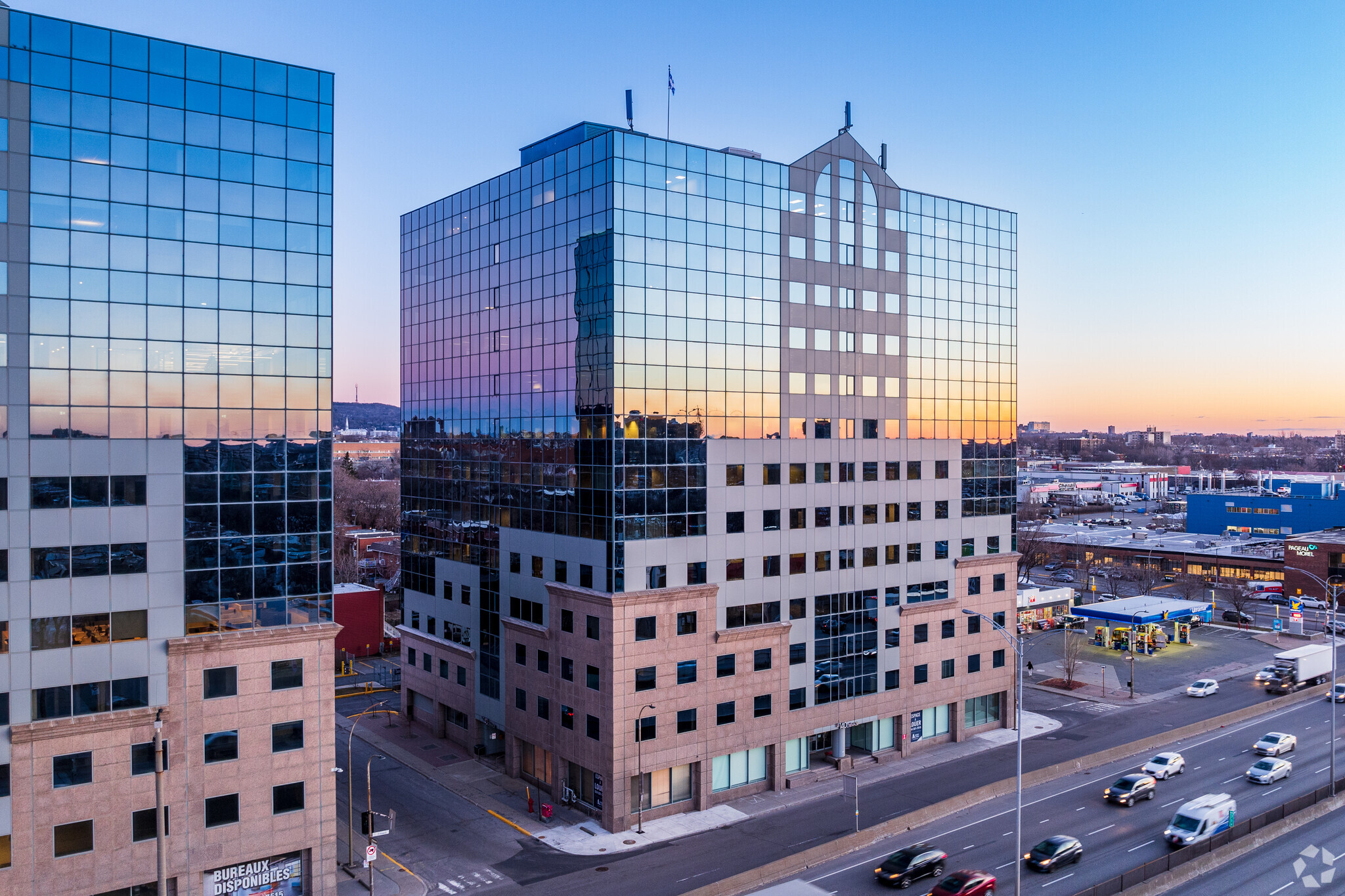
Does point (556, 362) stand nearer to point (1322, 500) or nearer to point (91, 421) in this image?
point (91, 421)

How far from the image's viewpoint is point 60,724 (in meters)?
36.3

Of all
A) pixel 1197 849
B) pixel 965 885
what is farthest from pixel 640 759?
pixel 1197 849

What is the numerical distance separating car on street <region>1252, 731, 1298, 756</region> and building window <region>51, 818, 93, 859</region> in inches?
2676

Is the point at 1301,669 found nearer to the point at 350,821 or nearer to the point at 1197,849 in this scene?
the point at 1197,849

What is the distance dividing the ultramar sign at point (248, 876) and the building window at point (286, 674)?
24.5 feet

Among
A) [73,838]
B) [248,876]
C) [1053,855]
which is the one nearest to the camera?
[73,838]

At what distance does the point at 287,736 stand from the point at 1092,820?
4194 cm

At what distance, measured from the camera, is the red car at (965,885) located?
1571 inches

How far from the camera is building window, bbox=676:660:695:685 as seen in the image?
173 ft

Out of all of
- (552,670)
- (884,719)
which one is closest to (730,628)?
(552,670)

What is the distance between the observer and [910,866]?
42.3 meters

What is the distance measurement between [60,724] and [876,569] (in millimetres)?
45889

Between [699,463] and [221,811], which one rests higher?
[699,463]

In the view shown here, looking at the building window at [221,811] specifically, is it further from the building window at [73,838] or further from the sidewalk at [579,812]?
the sidewalk at [579,812]
